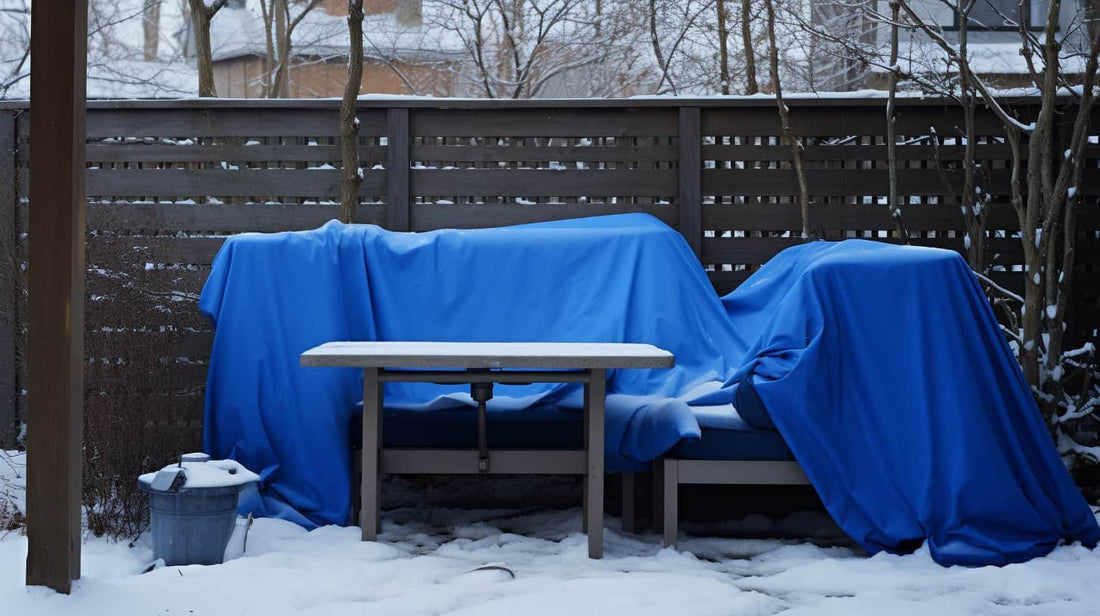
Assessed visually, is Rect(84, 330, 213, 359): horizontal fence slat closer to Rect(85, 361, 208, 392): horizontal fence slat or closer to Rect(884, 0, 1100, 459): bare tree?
Rect(85, 361, 208, 392): horizontal fence slat

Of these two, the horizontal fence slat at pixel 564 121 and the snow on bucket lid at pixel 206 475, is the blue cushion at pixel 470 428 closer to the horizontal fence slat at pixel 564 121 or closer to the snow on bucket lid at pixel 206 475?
the snow on bucket lid at pixel 206 475

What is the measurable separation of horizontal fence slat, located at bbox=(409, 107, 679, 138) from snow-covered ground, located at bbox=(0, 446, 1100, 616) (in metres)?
1.87

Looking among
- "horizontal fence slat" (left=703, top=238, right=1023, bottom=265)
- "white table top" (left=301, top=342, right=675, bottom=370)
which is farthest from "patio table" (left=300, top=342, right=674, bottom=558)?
"horizontal fence slat" (left=703, top=238, right=1023, bottom=265)

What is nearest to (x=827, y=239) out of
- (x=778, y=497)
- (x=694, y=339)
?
(x=694, y=339)

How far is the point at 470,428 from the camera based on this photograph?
3768mm

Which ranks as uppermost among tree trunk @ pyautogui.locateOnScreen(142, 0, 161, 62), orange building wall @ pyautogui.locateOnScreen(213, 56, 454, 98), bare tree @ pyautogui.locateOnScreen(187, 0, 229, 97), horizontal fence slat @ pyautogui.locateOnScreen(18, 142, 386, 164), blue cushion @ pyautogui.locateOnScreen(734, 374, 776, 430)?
tree trunk @ pyautogui.locateOnScreen(142, 0, 161, 62)

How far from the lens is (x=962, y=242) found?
186 inches

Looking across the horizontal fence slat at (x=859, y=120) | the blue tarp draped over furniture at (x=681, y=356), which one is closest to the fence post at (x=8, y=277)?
the blue tarp draped over furniture at (x=681, y=356)

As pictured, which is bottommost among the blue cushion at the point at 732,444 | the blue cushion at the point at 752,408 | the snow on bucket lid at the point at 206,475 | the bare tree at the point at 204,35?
the snow on bucket lid at the point at 206,475

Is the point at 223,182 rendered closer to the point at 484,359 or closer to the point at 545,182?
the point at 545,182

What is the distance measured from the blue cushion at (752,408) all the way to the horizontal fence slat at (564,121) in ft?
5.34

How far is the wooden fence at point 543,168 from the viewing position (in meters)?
4.72

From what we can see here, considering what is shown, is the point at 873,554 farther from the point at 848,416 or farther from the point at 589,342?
the point at 589,342

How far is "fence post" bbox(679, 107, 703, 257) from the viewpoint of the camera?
472 cm
